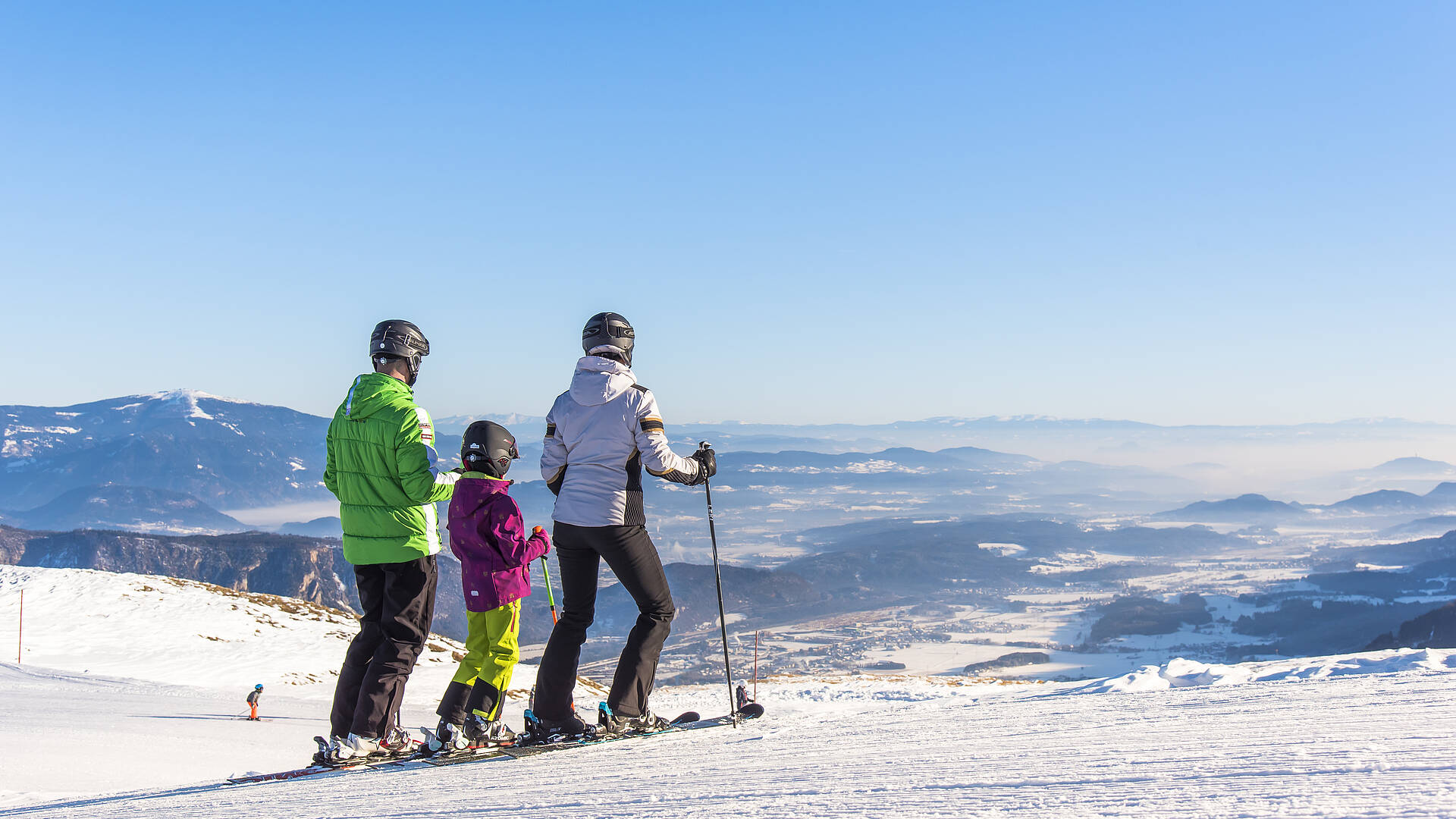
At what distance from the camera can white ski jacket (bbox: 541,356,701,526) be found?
478 cm

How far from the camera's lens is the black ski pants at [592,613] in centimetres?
482

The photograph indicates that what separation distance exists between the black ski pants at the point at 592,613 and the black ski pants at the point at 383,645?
2.45ft

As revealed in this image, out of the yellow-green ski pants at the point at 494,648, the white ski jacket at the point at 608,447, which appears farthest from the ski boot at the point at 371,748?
the white ski jacket at the point at 608,447

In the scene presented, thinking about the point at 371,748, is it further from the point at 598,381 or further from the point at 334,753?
the point at 598,381

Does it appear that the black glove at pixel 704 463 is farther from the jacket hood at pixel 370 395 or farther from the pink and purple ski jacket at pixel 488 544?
the jacket hood at pixel 370 395

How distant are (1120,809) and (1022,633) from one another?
178405mm

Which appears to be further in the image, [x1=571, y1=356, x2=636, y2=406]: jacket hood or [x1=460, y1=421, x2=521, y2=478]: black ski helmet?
[x1=460, y1=421, x2=521, y2=478]: black ski helmet

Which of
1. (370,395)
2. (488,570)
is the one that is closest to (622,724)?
(488,570)

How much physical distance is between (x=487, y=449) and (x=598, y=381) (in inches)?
32.1

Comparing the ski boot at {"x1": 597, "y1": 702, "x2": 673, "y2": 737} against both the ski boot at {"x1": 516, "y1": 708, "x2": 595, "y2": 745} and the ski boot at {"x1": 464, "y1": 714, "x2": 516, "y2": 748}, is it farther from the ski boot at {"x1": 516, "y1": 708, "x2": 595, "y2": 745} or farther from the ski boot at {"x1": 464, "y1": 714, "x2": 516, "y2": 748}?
the ski boot at {"x1": 464, "y1": 714, "x2": 516, "y2": 748}

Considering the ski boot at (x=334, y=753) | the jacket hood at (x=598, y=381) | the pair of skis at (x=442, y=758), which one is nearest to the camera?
the pair of skis at (x=442, y=758)

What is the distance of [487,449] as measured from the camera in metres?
5.07

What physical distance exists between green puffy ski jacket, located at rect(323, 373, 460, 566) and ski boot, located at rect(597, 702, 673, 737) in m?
1.40

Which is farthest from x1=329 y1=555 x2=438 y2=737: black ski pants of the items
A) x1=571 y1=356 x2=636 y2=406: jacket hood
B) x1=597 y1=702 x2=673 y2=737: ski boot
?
x1=571 y1=356 x2=636 y2=406: jacket hood
